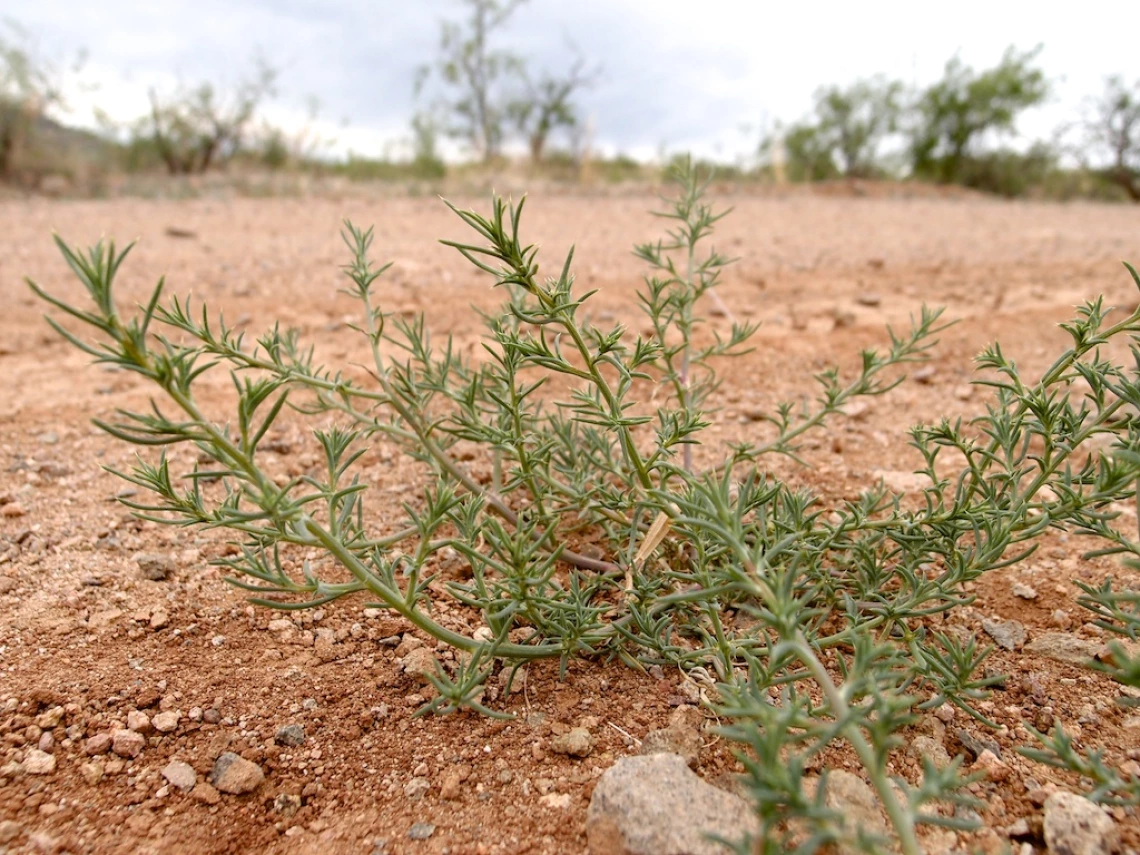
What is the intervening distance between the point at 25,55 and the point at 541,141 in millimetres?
9569

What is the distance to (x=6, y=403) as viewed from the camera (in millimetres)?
3137

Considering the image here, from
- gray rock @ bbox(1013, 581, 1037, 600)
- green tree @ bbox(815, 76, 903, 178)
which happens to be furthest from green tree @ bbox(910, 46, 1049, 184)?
gray rock @ bbox(1013, 581, 1037, 600)

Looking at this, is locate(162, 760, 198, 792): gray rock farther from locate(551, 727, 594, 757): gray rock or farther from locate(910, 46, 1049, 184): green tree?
locate(910, 46, 1049, 184): green tree

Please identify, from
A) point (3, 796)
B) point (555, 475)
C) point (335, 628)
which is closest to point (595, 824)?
point (335, 628)

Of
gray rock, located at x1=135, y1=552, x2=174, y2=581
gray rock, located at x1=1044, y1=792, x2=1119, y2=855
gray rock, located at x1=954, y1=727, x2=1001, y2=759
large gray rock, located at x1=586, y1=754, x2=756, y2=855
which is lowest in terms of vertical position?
gray rock, located at x1=954, y1=727, x2=1001, y2=759

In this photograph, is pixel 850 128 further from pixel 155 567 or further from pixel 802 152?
pixel 155 567

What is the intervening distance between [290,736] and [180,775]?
0.64ft

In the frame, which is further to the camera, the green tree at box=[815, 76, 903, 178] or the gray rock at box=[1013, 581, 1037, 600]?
the green tree at box=[815, 76, 903, 178]

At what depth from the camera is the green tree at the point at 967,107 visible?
712 inches

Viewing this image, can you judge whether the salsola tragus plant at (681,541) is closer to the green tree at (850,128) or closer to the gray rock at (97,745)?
the gray rock at (97,745)

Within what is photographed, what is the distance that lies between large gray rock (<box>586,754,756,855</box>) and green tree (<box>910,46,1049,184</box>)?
19.4m

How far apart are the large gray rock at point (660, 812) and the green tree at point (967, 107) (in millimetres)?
19429

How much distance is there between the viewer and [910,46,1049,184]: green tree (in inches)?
712

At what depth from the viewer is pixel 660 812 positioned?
1266mm
